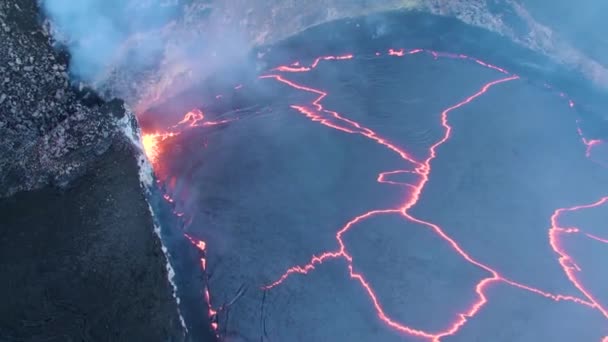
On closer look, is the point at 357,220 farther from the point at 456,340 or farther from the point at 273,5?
the point at 273,5

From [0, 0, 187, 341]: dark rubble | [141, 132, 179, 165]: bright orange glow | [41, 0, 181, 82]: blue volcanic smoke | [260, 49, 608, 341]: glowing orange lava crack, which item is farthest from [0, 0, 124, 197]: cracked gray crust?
[260, 49, 608, 341]: glowing orange lava crack

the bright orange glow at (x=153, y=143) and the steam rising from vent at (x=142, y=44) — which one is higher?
the steam rising from vent at (x=142, y=44)

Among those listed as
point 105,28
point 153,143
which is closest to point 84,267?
point 153,143

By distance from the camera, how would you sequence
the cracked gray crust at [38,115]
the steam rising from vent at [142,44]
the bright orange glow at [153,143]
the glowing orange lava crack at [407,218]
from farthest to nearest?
the bright orange glow at [153,143], the steam rising from vent at [142,44], the cracked gray crust at [38,115], the glowing orange lava crack at [407,218]

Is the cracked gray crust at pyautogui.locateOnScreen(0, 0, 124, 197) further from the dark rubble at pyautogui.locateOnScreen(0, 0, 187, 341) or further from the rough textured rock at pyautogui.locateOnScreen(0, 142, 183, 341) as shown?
the rough textured rock at pyautogui.locateOnScreen(0, 142, 183, 341)

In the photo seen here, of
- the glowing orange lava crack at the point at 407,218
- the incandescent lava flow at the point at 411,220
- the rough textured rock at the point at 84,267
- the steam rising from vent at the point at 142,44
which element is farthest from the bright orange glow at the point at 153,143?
the glowing orange lava crack at the point at 407,218

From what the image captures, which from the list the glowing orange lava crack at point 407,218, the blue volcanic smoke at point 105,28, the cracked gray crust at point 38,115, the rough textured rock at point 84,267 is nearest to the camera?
the rough textured rock at point 84,267

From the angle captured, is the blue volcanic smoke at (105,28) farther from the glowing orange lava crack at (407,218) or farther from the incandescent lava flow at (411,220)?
the glowing orange lava crack at (407,218)
